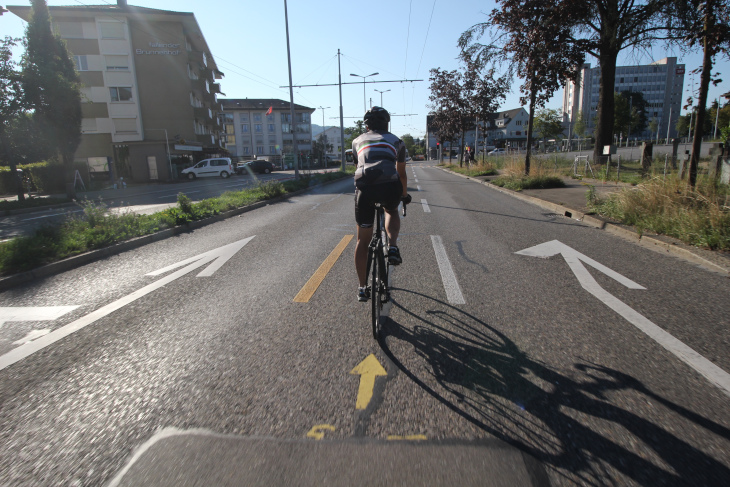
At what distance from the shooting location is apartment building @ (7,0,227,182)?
3694 cm

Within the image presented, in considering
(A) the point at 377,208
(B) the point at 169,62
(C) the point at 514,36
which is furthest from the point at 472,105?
(A) the point at 377,208

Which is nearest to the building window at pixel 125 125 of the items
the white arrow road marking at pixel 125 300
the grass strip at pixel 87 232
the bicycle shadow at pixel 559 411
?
the grass strip at pixel 87 232

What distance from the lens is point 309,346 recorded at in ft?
10.7

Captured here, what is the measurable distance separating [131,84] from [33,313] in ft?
135

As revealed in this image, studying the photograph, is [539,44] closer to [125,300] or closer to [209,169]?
[125,300]

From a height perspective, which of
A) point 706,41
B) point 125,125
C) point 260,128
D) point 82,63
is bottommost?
point 706,41

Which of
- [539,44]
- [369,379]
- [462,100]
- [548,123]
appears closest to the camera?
[369,379]

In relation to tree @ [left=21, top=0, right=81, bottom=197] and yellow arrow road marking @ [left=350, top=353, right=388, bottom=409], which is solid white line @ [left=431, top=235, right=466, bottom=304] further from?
tree @ [left=21, top=0, right=81, bottom=197]

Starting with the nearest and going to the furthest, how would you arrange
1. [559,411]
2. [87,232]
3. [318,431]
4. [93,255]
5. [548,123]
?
1. [318,431]
2. [559,411]
3. [93,255]
4. [87,232]
5. [548,123]

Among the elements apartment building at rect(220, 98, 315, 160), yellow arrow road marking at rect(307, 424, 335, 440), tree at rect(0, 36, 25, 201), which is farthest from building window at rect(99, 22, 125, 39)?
apartment building at rect(220, 98, 315, 160)

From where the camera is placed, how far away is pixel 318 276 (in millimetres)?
5281

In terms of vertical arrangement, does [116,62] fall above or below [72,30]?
below

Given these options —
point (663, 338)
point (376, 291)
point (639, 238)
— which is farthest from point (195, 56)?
point (663, 338)

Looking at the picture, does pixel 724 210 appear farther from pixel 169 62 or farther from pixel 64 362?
pixel 169 62
